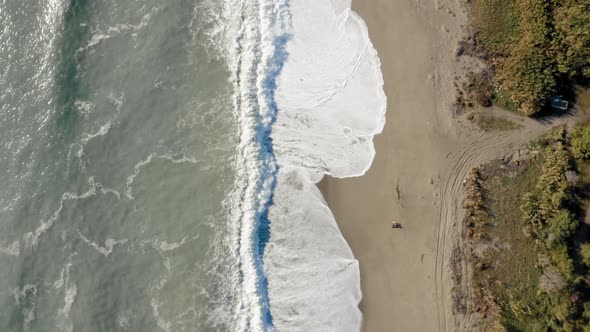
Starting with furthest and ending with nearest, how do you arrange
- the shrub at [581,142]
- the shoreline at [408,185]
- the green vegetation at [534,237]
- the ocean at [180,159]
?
the ocean at [180,159]
the shoreline at [408,185]
the shrub at [581,142]
the green vegetation at [534,237]

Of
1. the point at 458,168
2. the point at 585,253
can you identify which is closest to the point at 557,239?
the point at 585,253

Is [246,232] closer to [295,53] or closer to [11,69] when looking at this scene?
[295,53]

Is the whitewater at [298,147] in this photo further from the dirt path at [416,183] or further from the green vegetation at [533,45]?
the green vegetation at [533,45]

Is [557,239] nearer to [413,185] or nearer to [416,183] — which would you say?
[416,183]

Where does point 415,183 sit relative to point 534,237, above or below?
above

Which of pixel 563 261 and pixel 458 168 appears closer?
pixel 563 261

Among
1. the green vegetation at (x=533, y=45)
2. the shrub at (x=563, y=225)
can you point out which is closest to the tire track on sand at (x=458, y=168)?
the green vegetation at (x=533, y=45)

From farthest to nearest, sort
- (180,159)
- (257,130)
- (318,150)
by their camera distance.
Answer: (180,159), (257,130), (318,150)
